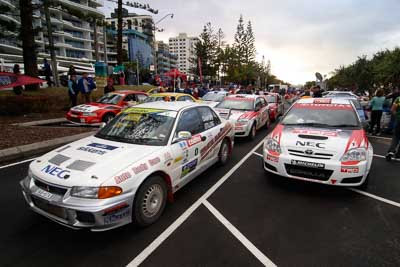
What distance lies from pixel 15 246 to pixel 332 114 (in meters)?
5.93

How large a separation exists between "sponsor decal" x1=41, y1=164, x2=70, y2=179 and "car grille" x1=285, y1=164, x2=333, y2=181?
3447 mm

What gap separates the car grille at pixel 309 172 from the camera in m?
4.00

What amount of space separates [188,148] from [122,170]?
140cm

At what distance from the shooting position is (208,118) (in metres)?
5.27

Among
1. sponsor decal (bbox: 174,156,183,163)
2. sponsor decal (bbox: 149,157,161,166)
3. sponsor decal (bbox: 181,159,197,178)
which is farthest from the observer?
sponsor decal (bbox: 181,159,197,178)

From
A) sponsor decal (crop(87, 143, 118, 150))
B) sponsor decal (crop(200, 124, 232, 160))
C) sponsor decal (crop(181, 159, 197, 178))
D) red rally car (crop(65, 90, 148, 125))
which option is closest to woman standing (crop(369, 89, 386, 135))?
sponsor decal (crop(200, 124, 232, 160))

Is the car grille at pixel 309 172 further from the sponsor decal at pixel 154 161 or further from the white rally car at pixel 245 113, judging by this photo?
the white rally car at pixel 245 113

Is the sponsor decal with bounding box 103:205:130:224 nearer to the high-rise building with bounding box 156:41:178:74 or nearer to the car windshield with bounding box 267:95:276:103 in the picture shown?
the car windshield with bounding box 267:95:276:103

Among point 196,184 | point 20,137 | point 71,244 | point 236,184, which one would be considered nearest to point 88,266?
point 71,244

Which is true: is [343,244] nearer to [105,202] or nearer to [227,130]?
[105,202]

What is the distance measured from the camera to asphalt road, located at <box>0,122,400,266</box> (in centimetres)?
266

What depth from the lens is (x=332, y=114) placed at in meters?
5.26

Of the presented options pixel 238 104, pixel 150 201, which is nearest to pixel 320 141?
pixel 150 201

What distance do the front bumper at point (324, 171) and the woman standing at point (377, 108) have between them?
22.2ft
